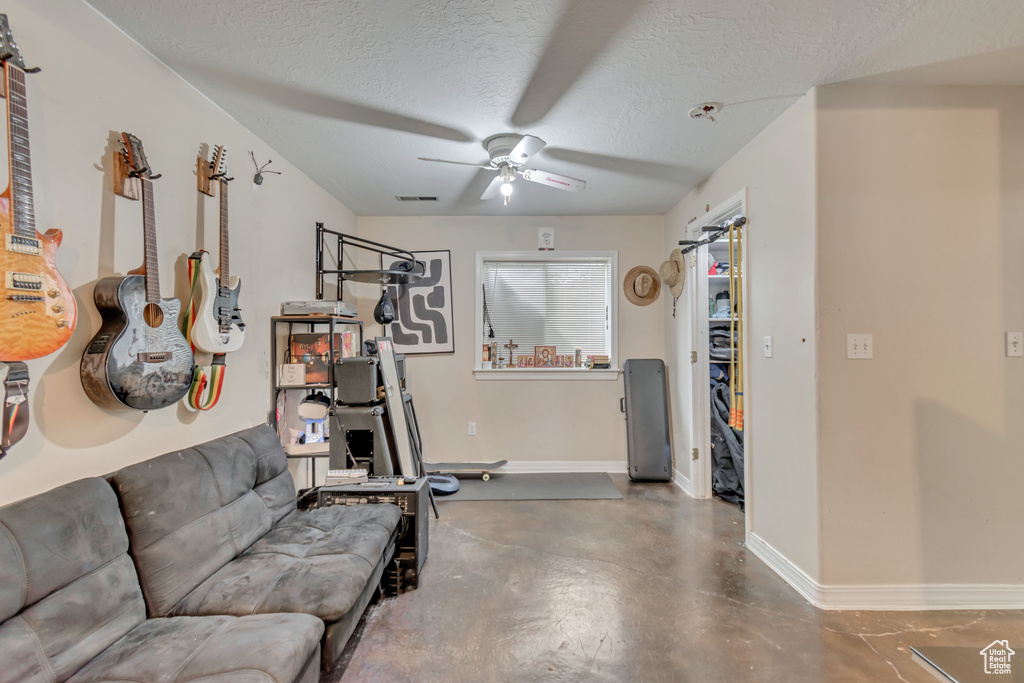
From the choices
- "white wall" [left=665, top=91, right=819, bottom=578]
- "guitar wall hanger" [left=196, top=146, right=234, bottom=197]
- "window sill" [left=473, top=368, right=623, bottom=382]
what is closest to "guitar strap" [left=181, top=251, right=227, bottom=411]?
"guitar wall hanger" [left=196, top=146, right=234, bottom=197]

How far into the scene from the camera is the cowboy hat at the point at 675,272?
137 inches

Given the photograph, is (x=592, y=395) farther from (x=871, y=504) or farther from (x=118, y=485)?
(x=118, y=485)

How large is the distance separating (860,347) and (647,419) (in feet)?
6.67

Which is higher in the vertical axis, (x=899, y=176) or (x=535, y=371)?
(x=899, y=176)

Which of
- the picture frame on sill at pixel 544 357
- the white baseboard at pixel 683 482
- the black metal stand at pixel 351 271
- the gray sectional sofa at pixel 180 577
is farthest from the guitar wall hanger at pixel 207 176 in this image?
the white baseboard at pixel 683 482

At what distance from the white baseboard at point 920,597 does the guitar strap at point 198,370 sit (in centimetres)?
293

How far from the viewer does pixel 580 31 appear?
160cm

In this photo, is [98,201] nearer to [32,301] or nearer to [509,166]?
[32,301]

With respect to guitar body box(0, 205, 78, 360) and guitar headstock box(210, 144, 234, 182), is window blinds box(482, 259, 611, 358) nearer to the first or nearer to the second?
guitar headstock box(210, 144, 234, 182)

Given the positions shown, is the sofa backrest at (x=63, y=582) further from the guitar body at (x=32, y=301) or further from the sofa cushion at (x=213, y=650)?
the guitar body at (x=32, y=301)

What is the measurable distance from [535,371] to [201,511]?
2814mm

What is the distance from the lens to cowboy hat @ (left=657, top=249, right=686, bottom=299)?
3.49m

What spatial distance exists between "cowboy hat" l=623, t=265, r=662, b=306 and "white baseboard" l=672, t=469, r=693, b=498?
5.11 ft

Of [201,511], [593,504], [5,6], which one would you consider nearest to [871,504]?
[593,504]
